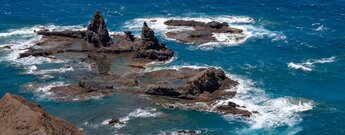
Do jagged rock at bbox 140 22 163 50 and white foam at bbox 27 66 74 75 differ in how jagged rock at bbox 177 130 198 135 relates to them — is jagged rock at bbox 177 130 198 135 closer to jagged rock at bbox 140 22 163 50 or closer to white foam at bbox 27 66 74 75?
white foam at bbox 27 66 74 75

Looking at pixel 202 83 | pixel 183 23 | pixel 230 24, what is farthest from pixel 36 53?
pixel 230 24

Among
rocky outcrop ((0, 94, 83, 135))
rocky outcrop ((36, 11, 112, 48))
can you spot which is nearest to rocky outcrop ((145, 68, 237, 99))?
rocky outcrop ((36, 11, 112, 48))

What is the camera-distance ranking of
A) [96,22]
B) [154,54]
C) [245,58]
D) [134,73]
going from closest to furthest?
[134,73] → [154,54] → [245,58] → [96,22]

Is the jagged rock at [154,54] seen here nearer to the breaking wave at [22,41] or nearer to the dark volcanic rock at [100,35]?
the dark volcanic rock at [100,35]

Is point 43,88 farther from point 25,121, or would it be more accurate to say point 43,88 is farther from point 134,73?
point 25,121

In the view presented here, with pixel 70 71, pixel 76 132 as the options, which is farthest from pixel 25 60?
pixel 76 132

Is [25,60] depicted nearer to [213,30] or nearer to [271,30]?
[213,30]

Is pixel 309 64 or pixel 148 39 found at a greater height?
pixel 148 39

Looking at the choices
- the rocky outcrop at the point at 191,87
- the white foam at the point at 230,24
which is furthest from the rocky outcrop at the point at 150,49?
the rocky outcrop at the point at 191,87
